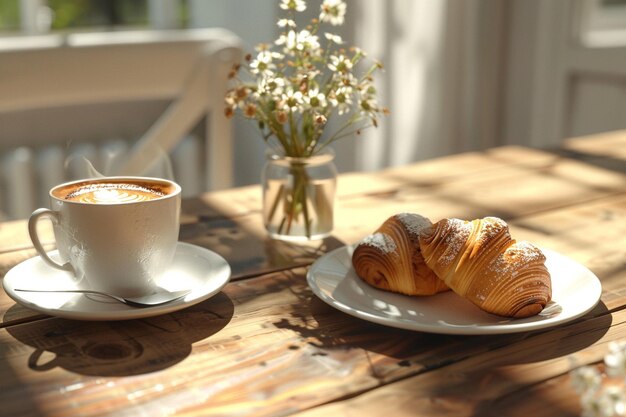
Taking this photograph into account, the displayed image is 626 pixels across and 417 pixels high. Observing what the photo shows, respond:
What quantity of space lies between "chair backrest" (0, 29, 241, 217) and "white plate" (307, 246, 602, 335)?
1095 mm

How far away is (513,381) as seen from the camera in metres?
0.63

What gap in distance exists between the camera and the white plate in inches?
27.1

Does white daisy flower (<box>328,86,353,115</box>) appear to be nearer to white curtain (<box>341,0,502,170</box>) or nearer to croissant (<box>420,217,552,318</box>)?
croissant (<box>420,217,552,318</box>)

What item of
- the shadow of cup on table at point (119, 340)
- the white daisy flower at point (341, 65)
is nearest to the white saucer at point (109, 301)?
the shadow of cup on table at point (119, 340)

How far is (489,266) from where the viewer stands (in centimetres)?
73

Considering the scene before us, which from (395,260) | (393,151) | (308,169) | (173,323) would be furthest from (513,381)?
(393,151)

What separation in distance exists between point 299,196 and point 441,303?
10.8 inches

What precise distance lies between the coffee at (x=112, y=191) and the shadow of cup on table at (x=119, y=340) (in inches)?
4.5

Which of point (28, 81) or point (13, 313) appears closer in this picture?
point (13, 313)

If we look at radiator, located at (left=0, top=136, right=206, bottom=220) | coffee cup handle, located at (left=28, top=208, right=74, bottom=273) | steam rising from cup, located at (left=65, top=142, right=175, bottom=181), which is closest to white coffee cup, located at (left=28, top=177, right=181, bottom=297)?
coffee cup handle, located at (left=28, top=208, right=74, bottom=273)

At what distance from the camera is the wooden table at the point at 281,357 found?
60cm

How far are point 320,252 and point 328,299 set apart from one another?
0.20 meters

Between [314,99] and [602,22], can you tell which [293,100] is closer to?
[314,99]

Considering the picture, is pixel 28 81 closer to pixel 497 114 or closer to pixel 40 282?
pixel 40 282
